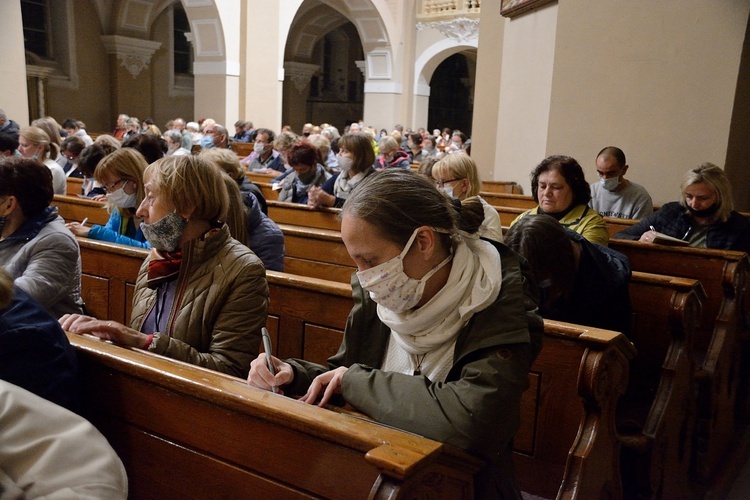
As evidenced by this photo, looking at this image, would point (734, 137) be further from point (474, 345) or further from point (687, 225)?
A: point (474, 345)

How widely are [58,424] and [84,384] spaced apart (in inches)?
24.4

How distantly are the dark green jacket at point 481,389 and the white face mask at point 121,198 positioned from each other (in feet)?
7.21

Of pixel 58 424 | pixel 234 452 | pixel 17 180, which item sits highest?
pixel 17 180

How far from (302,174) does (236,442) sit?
13.3 feet

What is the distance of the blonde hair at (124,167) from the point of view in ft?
10.5

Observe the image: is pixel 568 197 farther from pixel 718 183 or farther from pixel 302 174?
pixel 302 174

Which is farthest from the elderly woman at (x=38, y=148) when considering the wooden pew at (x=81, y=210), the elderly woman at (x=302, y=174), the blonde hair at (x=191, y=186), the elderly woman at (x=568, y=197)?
the elderly woman at (x=568, y=197)

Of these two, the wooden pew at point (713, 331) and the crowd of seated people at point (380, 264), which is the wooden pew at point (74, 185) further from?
the wooden pew at point (713, 331)

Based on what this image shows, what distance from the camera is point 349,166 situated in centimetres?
483

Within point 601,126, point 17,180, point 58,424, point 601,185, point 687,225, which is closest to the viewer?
point 58,424

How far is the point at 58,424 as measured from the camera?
3.78 ft

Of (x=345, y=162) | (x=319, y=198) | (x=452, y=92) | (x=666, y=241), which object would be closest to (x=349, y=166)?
(x=345, y=162)

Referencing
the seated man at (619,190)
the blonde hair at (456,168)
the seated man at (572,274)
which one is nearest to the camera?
the seated man at (572,274)

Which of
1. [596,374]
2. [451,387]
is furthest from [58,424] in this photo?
[596,374]
